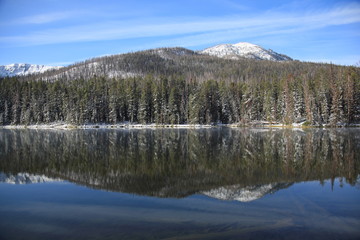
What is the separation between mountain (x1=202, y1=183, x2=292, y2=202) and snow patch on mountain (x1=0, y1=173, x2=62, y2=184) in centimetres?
1090

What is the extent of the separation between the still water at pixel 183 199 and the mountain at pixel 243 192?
5 cm

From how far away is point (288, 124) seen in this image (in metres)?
91.1

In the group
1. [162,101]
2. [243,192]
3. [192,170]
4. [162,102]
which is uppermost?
[162,101]

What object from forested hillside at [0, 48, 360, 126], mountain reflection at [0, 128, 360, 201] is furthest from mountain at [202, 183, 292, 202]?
forested hillside at [0, 48, 360, 126]

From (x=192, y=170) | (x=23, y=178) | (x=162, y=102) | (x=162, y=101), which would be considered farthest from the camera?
(x=162, y=101)

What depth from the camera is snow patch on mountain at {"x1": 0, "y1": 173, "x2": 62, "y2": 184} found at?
20.4 meters

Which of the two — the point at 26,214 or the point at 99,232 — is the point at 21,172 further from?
the point at 99,232

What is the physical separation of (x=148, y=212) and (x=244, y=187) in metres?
6.40

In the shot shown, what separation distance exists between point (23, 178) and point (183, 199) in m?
12.4

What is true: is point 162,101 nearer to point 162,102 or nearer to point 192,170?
point 162,102

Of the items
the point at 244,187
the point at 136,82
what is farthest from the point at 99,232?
the point at 136,82

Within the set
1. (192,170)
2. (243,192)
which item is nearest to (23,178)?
(192,170)

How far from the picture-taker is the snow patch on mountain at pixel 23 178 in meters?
20.4

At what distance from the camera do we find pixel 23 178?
21203mm
